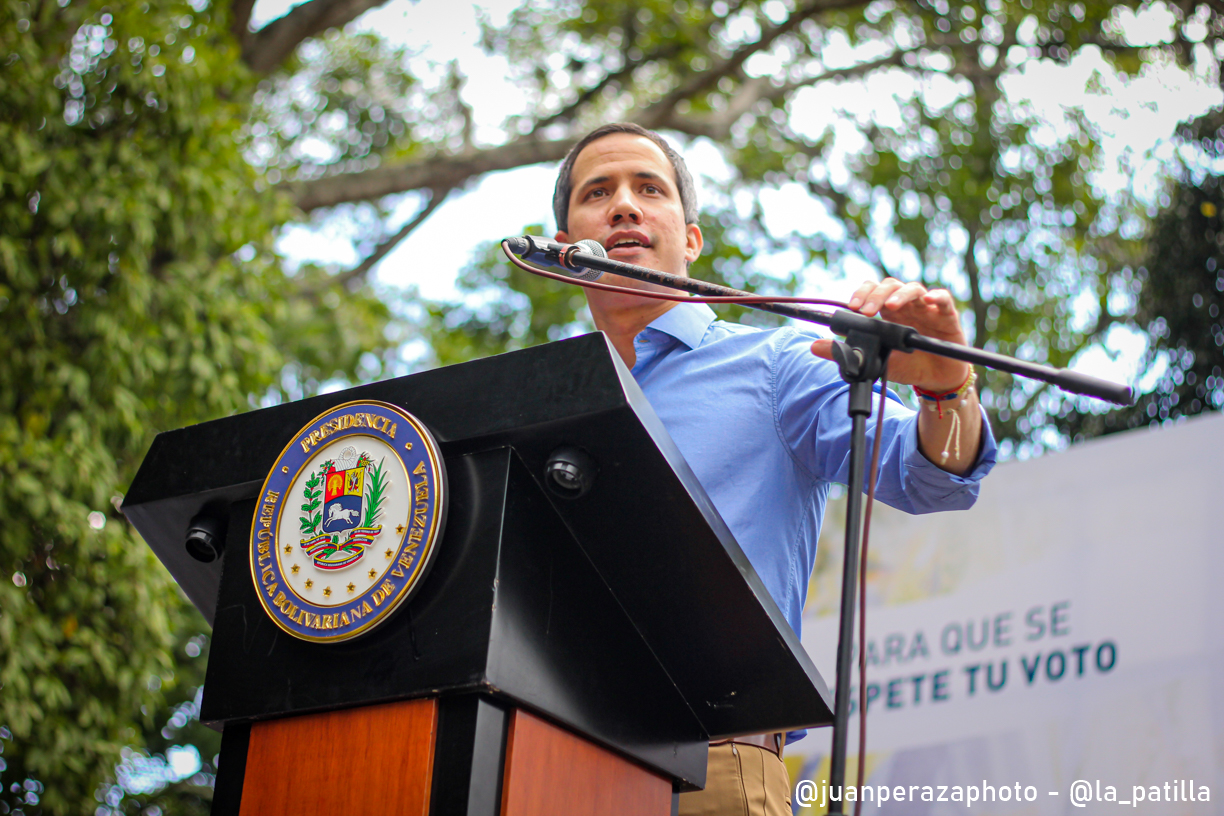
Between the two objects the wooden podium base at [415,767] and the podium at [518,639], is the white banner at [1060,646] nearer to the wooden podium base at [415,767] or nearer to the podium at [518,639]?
the podium at [518,639]

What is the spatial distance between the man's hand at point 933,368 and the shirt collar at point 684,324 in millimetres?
558

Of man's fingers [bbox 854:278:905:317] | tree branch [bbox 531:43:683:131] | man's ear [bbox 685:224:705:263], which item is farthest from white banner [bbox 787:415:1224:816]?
tree branch [bbox 531:43:683:131]

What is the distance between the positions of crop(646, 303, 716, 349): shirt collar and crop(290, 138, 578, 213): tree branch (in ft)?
19.4

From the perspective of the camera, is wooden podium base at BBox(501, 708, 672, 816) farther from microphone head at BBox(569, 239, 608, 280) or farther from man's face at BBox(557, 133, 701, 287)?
man's face at BBox(557, 133, 701, 287)

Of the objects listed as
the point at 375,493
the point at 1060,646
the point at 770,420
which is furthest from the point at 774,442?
the point at 1060,646

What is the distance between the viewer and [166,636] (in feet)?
13.6

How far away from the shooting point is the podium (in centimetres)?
113

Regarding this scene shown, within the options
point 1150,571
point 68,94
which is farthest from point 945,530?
point 68,94

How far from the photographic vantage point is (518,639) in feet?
3.84

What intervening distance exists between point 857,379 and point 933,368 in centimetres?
18

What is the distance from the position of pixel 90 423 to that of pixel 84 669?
0.88 metres

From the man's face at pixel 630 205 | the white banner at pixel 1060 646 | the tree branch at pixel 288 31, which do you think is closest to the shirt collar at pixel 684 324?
the man's face at pixel 630 205

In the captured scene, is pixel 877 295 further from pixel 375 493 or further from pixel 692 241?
pixel 692 241

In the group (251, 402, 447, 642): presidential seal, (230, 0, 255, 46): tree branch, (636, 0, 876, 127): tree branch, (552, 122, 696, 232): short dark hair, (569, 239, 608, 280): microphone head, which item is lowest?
(251, 402, 447, 642): presidential seal
